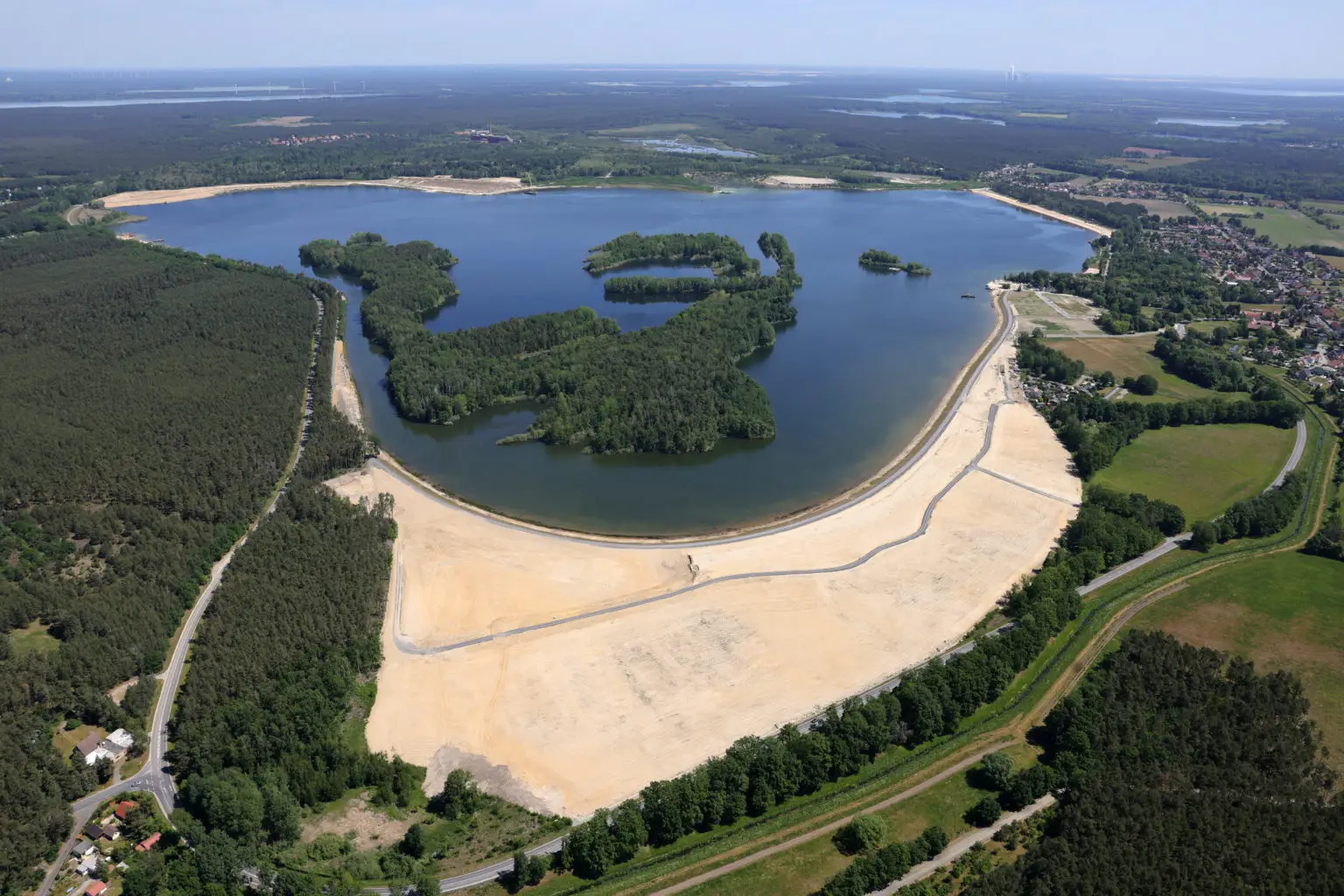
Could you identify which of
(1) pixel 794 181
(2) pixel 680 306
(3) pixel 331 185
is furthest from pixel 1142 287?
(3) pixel 331 185

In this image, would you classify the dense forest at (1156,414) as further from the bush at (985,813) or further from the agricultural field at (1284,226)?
the agricultural field at (1284,226)

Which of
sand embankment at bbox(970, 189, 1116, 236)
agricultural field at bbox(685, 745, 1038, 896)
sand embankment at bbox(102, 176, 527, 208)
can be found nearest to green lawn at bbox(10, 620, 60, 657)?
agricultural field at bbox(685, 745, 1038, 896)

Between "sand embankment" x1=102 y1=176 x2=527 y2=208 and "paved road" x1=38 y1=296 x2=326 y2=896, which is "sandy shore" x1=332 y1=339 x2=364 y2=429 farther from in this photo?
"sand embankment" x1=102 y1=176 x2=527 y2=208

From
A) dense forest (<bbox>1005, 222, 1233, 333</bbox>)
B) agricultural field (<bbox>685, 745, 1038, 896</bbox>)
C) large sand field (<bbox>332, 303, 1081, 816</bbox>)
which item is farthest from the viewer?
dense forest (<bbox>1005, 222, 1233, 333</bbox>)

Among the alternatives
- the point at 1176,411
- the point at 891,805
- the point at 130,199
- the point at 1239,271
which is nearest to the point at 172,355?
the point at 891,805

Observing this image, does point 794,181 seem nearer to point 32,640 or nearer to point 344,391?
point 344,391

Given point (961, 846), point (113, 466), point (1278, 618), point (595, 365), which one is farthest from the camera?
point (595, 365)
